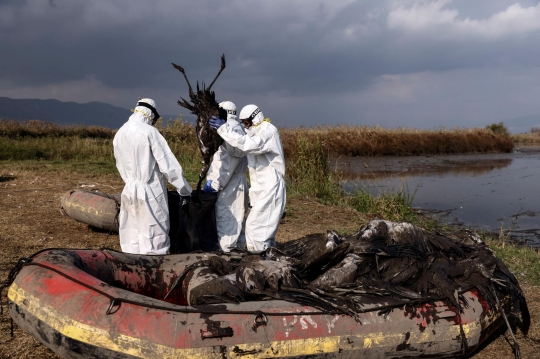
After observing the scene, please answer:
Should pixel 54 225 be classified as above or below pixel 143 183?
below

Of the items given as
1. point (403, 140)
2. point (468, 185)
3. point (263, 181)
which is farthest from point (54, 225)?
point (403, 140)

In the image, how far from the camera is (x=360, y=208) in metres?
11.3

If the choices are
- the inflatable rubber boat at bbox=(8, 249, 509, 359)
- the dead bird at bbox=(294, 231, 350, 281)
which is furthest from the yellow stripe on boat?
the dead bird at bbox=(294, 231, 350, 281)

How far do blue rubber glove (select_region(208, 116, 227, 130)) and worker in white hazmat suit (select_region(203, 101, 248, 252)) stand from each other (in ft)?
0.67

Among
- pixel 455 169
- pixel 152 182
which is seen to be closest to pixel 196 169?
pixel 152 182

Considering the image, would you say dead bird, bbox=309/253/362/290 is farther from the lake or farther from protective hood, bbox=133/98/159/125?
the lake

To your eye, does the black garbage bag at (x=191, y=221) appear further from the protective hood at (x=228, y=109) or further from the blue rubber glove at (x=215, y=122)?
the protective hood at (x=228, y=109)

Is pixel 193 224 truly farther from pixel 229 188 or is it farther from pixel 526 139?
pixel 526 139

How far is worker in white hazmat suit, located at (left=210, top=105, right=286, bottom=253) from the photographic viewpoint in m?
5.98

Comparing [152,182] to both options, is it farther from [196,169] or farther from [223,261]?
[196,169]

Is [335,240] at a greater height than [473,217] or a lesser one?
greater

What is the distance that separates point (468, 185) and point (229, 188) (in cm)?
1291

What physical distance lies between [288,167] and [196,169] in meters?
2.47

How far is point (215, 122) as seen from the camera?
5840mm
